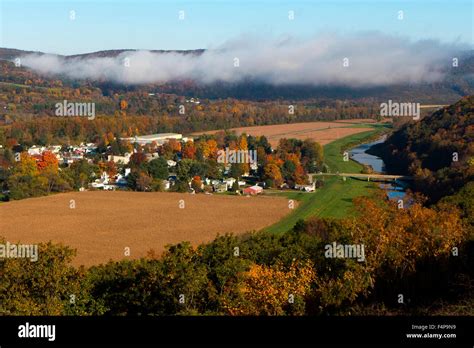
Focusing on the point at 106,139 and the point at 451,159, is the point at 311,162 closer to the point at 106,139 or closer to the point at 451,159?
the point at 451,159

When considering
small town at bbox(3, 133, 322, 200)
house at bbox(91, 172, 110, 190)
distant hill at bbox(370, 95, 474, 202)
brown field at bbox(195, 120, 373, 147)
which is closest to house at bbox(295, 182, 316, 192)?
small town at bbox(3, 133, 322, 200)

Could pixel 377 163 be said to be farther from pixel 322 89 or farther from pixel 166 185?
pixel 322 89

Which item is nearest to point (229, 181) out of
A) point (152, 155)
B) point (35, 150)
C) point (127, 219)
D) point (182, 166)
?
point (182, 166)

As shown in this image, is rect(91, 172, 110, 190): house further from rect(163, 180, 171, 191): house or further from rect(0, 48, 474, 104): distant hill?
rect(0, 48, 474, 104): distant hill

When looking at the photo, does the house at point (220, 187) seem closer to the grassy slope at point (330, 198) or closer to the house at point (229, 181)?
the house at point (229, 181)

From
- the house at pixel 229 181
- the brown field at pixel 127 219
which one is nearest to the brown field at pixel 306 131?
the house at pixel 229 181

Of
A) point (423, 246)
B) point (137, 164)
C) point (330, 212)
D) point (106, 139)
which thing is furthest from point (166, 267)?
point (106, 139)
